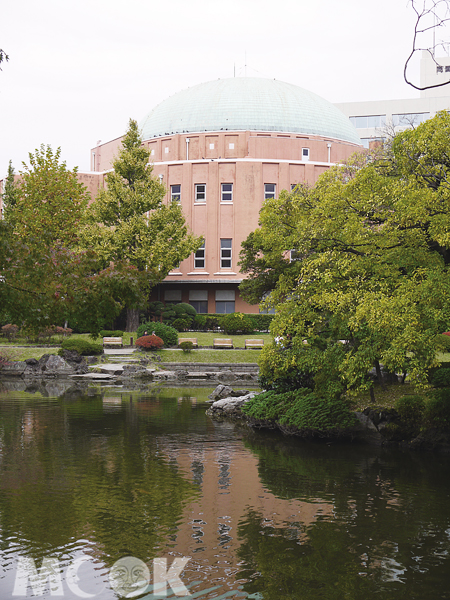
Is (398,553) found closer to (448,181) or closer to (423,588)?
(423,588)

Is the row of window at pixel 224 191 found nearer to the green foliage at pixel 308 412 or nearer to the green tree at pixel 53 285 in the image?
the green foliage at pixel 308 412

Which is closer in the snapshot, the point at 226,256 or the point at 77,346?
the point at 77,346

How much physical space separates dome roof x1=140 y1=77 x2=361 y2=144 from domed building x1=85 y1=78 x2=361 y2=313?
0.10 meters

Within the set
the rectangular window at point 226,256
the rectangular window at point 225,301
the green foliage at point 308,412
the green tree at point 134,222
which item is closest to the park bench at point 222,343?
the green tree at point 134,222

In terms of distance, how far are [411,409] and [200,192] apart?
132 feet

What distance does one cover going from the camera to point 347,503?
10.9m

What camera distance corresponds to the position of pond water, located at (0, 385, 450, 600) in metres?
7.39

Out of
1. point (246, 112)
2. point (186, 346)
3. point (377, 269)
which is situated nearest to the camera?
point (377, 269)

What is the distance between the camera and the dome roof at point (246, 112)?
5744cm

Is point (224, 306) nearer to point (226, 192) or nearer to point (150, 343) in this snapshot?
point (226, 192)

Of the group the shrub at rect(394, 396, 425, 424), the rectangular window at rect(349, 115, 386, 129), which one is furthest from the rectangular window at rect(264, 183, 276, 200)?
the rectangular window at rect(349, 115, 386, 129)

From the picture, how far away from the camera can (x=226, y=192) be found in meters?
52.8

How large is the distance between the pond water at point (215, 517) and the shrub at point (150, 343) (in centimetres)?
1822

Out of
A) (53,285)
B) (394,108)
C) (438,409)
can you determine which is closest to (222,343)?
(438,409)
